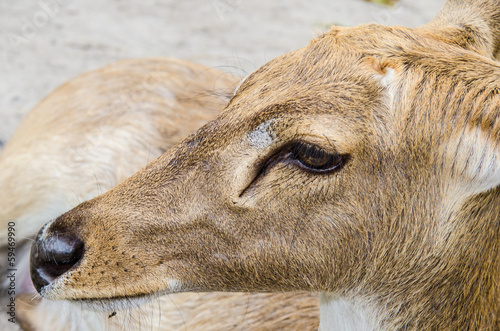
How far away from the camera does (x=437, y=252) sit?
251 cm

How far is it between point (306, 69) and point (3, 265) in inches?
123

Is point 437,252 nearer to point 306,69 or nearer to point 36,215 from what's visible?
point 306,69

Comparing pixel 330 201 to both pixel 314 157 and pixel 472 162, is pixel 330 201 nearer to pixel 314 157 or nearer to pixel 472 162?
pixel 314 157

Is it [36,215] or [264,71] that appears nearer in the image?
[264,71]

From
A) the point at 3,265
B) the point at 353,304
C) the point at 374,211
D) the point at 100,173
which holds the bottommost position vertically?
the point at 353,304

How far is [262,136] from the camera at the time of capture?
2393 millimetres

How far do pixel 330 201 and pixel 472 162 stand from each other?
0.53m

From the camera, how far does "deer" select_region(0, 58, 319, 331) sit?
4.34 metres

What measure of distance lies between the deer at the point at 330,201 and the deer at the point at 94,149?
1.54 meters

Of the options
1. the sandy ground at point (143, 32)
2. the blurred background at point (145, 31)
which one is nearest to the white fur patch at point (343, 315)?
the sandy ground at point (143, 32)

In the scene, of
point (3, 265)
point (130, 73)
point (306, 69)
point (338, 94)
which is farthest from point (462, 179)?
point (3, 265)

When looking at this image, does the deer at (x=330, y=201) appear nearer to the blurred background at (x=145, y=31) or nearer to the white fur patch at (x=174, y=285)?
the white fur patch at (x=174, y=285)

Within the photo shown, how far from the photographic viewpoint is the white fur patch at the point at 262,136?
2.38m

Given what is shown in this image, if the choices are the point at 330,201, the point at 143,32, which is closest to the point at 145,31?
the point at 143,32
